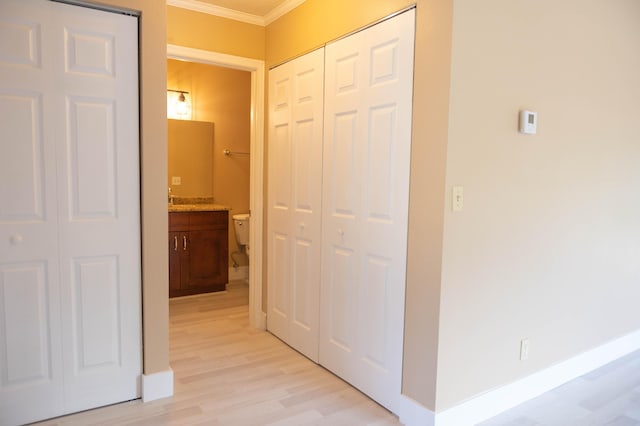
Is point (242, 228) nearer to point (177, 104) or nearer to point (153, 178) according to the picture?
point (177, 104)

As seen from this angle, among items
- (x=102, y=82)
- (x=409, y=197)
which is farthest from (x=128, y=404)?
(x=409, y=197)

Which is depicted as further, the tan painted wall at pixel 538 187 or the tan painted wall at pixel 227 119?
the tan painted wall at pixel 227 119

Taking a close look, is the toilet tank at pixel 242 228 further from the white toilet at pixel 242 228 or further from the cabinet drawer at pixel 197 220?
the cabinet drawer at pixel 197 220

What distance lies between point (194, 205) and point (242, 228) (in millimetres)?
609

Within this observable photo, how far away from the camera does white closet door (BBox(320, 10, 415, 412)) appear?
2.24 m

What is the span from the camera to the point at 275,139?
333 centimetres

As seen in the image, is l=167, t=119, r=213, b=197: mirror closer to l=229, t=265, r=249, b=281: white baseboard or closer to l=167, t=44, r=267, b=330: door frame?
l=229, t=265, r=249, b=281: white baseboard

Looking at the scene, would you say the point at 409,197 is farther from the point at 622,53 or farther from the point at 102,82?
the point at 622,53

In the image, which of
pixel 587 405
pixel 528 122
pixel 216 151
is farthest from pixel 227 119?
pixel 587 405

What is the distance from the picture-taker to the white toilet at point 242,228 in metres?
4.98

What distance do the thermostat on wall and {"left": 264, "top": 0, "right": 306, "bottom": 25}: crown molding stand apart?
1685mm

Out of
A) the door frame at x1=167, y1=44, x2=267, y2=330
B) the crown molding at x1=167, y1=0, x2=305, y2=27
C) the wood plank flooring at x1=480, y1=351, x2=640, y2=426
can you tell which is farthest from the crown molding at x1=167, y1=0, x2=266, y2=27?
the wood plank flooring at x1=480, y1=351, x2=640, y2=426

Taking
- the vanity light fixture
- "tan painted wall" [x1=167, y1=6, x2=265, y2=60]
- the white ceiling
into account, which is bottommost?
the vanity light fixture

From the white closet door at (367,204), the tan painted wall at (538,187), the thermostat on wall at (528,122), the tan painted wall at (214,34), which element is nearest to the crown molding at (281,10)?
the tan painted wall at (214,34)
